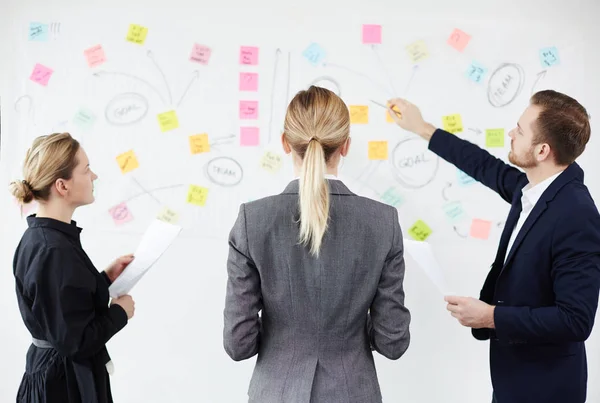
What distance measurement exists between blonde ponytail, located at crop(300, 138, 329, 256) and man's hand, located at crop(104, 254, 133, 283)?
2.19 feet

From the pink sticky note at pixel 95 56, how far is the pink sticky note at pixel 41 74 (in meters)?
0.15

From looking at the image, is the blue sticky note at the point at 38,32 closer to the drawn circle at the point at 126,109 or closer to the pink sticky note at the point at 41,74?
the pink sticky note at the point at 41,74

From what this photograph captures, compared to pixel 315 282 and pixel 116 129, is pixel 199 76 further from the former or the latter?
pixel 315 282

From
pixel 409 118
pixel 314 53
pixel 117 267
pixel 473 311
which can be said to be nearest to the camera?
pixel 473 311

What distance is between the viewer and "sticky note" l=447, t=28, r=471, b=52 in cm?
203

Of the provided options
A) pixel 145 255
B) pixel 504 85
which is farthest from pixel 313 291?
pixel 504 85

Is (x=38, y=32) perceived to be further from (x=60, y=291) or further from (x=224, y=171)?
(x=60, y=291)

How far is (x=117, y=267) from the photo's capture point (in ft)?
5.10

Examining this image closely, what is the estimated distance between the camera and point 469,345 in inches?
83.4

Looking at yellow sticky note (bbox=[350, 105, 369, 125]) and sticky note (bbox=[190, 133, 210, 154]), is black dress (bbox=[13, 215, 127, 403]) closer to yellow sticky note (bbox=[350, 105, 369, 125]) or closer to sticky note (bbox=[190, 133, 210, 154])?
sticky note (bbox=[190, 133, 210, 154])

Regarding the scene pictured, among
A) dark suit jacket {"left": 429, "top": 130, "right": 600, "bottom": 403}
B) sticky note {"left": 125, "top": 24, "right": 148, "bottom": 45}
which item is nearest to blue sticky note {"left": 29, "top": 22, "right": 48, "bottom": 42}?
sticky note {"left": 125, "top": 24, "right": 148, "bottom": 45}

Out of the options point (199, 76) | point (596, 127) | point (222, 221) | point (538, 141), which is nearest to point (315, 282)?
point (538, 141)

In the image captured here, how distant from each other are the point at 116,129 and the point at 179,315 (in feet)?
2.45

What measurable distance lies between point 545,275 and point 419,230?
2.47ft
